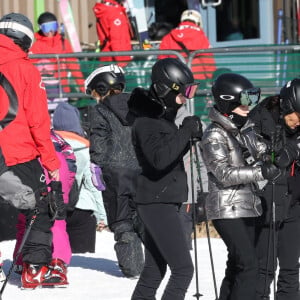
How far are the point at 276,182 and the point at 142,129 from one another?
1.09 meters

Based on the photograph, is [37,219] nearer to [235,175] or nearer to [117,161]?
[117,161]

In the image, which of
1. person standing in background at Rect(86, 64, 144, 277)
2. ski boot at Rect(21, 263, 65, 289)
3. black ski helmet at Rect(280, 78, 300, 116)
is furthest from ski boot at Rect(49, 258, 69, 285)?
black ski helmet at Rect(280, 78, 300, 116)

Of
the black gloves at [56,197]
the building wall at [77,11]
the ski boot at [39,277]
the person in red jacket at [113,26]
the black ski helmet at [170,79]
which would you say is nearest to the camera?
the black ski helmet at [170,79]

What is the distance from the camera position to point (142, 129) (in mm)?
6922

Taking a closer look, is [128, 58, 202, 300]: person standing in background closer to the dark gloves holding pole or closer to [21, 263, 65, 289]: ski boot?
the dark gloves holding pole

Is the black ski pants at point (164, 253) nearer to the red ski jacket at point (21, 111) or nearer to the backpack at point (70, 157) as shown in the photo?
the red ski jacket at point (21, 111)

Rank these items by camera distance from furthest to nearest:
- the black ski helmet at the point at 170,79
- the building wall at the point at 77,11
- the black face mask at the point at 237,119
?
1. the building wall at the point at 77,11
2. the black face mask at the point at 237,119
3. the black ski helmet at the point at 170,79

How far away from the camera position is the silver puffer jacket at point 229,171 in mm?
7062

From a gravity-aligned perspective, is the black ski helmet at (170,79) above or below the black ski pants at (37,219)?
above

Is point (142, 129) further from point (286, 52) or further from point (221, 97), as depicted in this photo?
point (286, 52)

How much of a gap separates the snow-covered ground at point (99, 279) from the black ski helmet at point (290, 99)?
1.88m

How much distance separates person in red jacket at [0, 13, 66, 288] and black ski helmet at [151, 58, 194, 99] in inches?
52.5

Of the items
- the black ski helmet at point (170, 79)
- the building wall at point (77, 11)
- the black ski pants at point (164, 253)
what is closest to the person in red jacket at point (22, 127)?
the black ski helmet at point (170, 79)

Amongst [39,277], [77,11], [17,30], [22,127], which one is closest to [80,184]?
[39,277]
